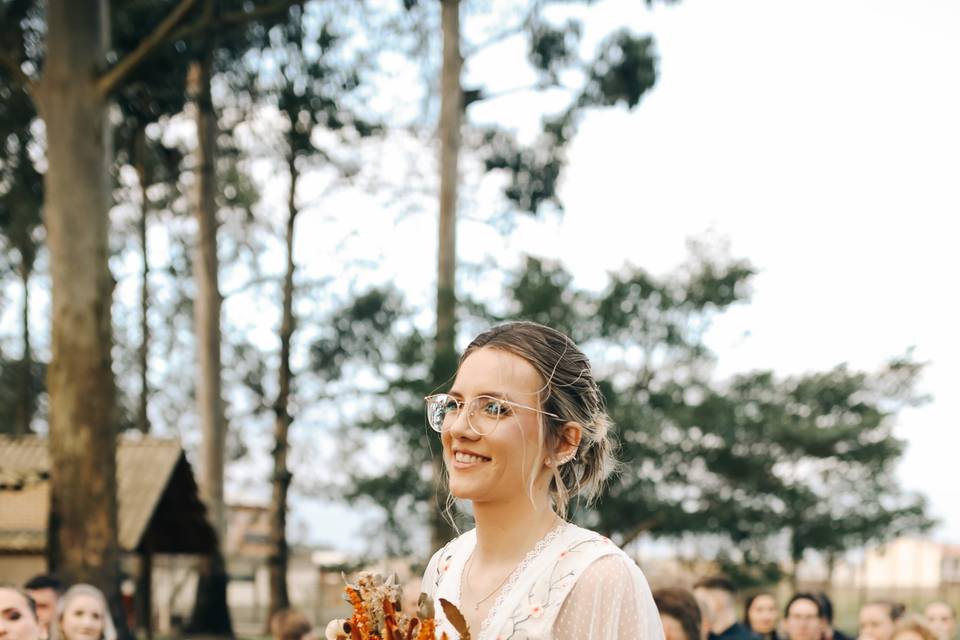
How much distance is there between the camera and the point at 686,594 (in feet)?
22.5

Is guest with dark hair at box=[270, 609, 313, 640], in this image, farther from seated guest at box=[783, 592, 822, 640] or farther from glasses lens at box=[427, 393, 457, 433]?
glasses lens at box=[427, 393, 457, 433]

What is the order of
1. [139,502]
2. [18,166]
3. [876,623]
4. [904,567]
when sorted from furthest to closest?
[904,567] → [139,502] → [18,166] → [876,623]

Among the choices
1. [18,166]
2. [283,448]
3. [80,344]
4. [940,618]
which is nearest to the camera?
[940,618]

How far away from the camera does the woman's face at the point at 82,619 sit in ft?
24.7

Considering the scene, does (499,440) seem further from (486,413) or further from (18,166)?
(18,166)

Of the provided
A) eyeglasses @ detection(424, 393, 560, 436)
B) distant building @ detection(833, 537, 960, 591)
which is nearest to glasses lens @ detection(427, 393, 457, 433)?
eyeglasses @ detection(424, 393, 560, 436)

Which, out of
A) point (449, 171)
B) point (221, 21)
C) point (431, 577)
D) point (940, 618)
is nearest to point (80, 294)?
point (221, 21)

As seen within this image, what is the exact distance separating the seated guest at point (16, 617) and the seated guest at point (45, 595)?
244cm

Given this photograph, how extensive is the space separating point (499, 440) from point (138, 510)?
20118 mm

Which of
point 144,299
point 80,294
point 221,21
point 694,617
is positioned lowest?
point 694,617

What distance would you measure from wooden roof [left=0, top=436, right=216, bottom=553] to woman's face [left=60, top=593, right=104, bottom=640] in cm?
1319

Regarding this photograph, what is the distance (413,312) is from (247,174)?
538 centimetres

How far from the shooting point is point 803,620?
8.85m

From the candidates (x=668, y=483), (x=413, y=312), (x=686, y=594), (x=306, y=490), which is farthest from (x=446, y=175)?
(x=306, y=490)
